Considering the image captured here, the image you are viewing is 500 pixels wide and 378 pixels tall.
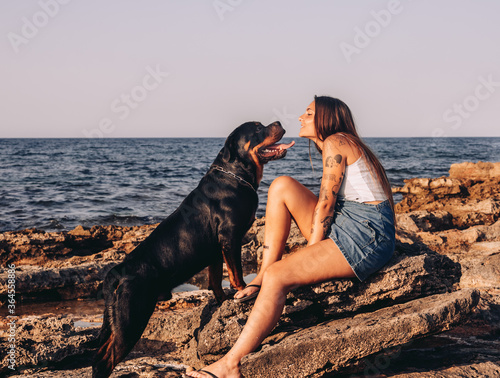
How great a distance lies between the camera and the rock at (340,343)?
109 inches

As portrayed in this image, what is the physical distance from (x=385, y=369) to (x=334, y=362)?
0.48m

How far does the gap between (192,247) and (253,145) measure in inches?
44.7

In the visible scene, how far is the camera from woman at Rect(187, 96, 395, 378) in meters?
3.05

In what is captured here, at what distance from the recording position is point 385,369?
3.08m

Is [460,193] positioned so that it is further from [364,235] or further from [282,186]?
[282,186]

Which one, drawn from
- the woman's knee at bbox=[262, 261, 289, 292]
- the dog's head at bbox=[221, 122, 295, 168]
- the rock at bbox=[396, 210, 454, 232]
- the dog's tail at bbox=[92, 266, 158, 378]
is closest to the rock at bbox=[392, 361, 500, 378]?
the woman's knee at bbox=[262, 261, 289, 292]

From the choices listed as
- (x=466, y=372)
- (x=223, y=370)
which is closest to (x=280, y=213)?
(x=223, y=370)

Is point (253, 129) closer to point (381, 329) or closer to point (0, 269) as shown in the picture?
point (381, 329)

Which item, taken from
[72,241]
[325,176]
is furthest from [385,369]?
[72,241]

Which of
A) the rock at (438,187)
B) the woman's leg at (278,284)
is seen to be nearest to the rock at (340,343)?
the woman's leg at (278,284)

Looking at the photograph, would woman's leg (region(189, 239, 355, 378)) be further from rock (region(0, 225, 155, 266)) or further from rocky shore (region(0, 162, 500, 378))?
rock (region(0, 225, 155, 266))

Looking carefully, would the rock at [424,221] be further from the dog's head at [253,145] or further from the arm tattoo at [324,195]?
the arm tattoo at [324,195]

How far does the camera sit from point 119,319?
10.5ft

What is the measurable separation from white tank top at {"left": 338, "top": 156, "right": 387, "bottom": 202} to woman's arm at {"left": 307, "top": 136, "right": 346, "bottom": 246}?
0.24ft
